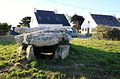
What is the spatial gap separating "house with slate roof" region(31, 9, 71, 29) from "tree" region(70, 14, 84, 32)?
478 inches

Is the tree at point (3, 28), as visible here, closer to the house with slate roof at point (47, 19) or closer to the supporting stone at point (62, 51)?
the supporting stone at point (62, 51)

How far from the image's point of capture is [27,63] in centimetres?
1280

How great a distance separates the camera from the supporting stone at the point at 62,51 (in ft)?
44.3

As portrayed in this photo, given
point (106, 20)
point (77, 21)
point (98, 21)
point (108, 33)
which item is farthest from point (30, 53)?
point (77, 21)

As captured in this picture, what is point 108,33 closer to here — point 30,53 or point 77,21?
point 30,53

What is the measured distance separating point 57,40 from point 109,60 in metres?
2.96

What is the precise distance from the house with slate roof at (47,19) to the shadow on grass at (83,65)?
46953mm

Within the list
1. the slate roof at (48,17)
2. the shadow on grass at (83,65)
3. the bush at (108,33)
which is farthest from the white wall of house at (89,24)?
the shadow on grass at (83,65)

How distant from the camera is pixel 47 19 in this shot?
206 feet

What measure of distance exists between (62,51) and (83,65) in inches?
50.2

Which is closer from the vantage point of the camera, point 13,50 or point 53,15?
point 13,50

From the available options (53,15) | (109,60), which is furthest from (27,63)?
(53,15)

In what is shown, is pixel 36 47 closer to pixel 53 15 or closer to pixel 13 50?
pixel 13 50

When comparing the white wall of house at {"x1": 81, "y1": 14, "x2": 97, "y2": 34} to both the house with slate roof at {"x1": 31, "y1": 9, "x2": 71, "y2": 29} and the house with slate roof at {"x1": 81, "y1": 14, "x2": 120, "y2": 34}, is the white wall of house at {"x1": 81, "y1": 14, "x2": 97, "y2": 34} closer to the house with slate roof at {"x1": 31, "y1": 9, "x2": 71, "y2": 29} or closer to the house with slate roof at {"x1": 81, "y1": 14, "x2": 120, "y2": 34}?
the house with slate roof at {"x1": 81, "y1": 14, "x2": 120, "y2": 34}
